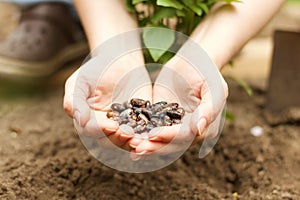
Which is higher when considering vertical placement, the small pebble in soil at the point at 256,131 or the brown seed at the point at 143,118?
the brown seed at the point at 143,118

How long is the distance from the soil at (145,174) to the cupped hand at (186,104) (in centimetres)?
25

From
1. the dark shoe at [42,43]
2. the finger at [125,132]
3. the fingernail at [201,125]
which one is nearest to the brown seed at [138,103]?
the finger at [125,132]

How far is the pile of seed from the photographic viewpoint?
4.17ft

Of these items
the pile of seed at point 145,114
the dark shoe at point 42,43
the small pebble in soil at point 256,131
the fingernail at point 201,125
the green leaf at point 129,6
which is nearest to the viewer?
the fingernail at point 201,125

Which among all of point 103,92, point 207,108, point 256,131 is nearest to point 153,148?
point 207,108

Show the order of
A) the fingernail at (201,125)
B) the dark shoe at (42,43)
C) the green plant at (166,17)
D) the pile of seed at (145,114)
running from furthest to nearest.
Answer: the dark shoe at (42,43) → the green plant at (166,17) → the pile of seed at (145,114) → the fingernail at (201,125)

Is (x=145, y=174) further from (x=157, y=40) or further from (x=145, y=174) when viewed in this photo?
(x=157, y=40)

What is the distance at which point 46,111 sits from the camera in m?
2.10

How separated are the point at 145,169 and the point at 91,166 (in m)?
0.16

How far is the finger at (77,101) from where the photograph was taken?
46.3 inches

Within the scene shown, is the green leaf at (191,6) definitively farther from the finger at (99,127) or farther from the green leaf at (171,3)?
the finger at (99,127)

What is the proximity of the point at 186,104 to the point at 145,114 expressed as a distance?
110 mm

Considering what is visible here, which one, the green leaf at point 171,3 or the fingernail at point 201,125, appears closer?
the fingernail at point 201,125

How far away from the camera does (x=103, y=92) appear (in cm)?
135
